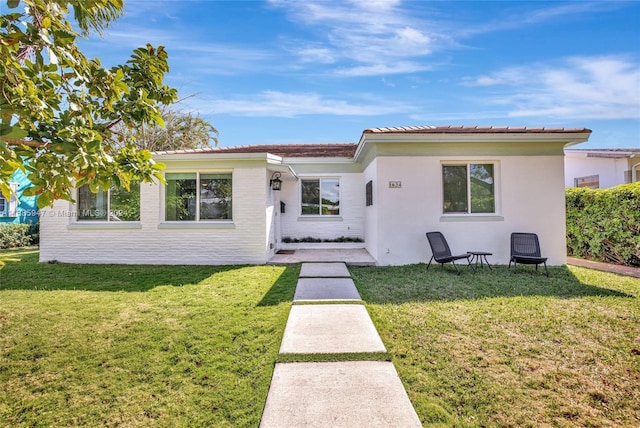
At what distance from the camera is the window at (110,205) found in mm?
9539

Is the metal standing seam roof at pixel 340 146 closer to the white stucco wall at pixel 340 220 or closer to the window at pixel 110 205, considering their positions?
the white stucco wall at pixel 340 220

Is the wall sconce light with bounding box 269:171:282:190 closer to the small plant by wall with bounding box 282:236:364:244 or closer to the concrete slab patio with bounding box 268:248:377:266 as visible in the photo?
the concrete slab patio with bounding box 268:248:377:266

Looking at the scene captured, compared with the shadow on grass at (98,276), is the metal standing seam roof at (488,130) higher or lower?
higher

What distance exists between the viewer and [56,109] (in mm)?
2662

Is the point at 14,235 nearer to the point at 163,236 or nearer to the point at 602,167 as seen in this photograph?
the point at 163,236

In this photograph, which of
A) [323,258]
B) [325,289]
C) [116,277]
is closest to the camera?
[325,289]

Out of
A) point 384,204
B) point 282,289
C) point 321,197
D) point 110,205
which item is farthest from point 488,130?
point 110,205

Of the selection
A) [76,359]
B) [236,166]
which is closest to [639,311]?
[76,359]

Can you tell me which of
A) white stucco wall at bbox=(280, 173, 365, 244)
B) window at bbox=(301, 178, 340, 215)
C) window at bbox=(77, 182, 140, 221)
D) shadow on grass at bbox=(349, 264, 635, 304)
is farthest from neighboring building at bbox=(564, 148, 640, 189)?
window at bbox=(77, 182, 140, 221)

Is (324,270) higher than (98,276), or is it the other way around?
(324,270)

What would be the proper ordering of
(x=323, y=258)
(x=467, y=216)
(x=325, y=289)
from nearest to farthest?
(x=325, y=289), (x=467, y=216), (x=323, y=258)

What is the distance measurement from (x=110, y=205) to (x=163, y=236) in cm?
199

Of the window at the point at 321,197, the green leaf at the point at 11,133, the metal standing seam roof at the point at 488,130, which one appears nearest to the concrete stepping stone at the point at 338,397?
the green leaf at the point at 11,133

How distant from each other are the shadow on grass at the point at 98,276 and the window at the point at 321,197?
5054 mm
